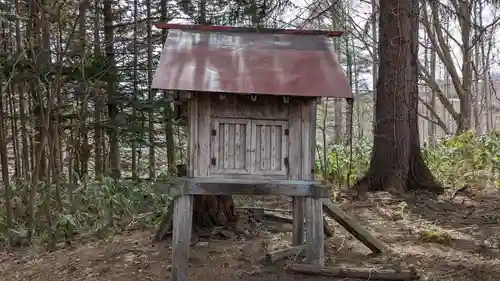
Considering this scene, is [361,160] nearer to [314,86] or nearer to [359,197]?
[359,197]

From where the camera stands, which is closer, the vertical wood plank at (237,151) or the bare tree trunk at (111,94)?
the vertical wood plank at (237,151)

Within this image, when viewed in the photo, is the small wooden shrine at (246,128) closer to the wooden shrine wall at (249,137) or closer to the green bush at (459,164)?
the wooden shrine wall at (249,137)

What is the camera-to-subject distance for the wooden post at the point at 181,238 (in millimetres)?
4574

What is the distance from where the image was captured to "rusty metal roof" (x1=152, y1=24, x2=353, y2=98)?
167 inches

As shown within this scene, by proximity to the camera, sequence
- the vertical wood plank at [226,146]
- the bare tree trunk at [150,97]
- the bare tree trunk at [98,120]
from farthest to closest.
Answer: the bare tree trunk at [150,97] → the bare tree trunk at [98,120] → the vertical wood plank at [226,146]

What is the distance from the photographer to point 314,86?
4.30 m

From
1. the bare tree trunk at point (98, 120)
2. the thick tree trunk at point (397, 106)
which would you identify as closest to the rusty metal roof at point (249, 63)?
the thick tree trunk at point (397, 106)

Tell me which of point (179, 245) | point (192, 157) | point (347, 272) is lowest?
point (347, 272)

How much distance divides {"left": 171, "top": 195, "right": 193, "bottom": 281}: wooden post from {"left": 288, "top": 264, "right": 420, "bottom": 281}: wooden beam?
3.84 feet

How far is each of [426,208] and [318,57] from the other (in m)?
3.97

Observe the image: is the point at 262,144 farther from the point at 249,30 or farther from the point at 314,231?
the point at 249,30

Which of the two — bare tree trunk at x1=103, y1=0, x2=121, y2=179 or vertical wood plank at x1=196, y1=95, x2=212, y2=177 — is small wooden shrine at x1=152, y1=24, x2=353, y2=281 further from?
bare tree trunk at x1=103, y1=0, x2=121, y2=179

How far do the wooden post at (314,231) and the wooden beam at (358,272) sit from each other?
9cm

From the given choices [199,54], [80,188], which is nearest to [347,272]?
[199,54]
